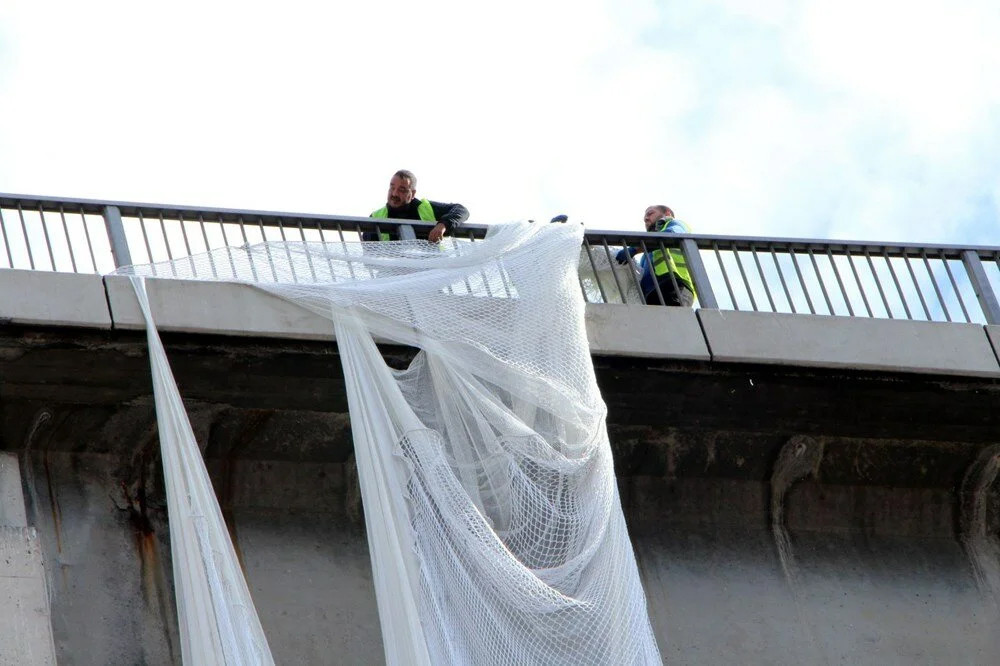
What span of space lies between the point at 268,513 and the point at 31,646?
193 centimetres

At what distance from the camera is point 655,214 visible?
1223cm

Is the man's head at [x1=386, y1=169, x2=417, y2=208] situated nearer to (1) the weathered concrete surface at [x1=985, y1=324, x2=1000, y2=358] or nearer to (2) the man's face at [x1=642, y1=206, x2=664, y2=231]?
(2) the man's face at [x1=642, y1=206, x2=664, y2=231]

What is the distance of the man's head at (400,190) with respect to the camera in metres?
11.3

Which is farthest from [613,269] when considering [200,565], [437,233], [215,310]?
A: [200,565]

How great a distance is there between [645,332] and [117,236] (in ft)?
9.34

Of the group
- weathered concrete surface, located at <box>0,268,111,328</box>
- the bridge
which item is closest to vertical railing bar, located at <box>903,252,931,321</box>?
the bridge

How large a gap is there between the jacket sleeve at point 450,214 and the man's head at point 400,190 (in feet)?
0.49

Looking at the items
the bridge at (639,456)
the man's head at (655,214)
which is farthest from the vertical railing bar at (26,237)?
the man's head at (655,214)

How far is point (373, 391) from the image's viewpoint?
9305mm

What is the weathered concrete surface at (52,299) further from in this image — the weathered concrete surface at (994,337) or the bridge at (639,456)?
the weathered concrete surface at (994,337)

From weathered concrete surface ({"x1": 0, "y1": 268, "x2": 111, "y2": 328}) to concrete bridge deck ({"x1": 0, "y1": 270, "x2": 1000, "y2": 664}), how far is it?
12mm

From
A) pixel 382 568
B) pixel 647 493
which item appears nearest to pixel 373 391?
pixel 382 568

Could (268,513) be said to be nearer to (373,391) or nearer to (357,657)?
(357,657)

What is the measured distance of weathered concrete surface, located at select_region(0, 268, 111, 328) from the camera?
9.48 metres
